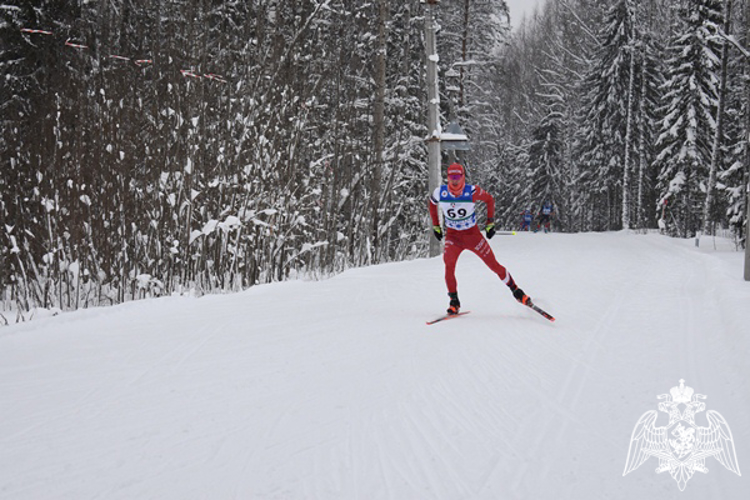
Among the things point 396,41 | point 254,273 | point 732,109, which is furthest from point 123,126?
point 732,109

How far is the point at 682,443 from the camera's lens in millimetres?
3465

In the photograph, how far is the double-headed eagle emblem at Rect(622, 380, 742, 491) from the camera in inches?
125

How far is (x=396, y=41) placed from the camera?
69.4 feet

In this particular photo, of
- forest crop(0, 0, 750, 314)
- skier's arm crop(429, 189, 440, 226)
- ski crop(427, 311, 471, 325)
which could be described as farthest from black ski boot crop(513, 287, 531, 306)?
forest crop(0, 0, 750, 314)

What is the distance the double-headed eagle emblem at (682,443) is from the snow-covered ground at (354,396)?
0.20ft

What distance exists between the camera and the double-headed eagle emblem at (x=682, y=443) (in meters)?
3.18

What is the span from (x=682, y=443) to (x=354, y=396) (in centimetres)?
206

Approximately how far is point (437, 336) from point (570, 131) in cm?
4353

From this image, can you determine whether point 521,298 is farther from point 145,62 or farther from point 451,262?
point 145,62

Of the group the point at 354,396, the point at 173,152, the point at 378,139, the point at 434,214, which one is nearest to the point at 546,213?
the point at 378,139

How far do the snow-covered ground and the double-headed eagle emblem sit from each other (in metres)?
0.06

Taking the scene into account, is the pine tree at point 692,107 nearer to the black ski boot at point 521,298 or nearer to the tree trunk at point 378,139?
the tree trunk at point 378,139

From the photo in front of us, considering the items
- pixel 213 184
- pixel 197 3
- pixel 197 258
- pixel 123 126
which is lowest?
pixel 197 258

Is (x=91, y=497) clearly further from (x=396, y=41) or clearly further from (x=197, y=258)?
(x=396, y=41)
